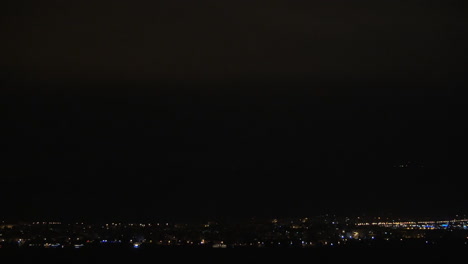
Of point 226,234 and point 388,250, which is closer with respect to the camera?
point 388,250

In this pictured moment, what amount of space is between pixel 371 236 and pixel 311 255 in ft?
25.4

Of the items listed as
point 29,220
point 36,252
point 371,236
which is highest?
point 371,236

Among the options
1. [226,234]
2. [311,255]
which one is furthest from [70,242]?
[311,255]

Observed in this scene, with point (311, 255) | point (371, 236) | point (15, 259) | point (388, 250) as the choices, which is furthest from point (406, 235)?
point (15, 259)

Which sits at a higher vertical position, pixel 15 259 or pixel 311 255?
pixel 311 255

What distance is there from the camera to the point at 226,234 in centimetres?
4603

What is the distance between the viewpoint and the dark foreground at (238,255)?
3775 cm

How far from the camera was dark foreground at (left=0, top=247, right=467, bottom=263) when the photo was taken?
3775 cm

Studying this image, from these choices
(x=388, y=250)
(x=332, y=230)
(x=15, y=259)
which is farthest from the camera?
(x=332, y=230)

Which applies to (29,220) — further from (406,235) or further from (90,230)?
(406,235)

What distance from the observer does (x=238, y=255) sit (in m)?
40.1

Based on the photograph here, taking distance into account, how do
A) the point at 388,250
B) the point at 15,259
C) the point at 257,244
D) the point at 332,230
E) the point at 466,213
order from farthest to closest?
1. the point at 466,213
2. the point at 332,230
3. the point at 257,244
4. the point at 388,250
5. the point at 15,259

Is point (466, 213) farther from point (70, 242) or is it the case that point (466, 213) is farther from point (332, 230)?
Result: point (70, 242)

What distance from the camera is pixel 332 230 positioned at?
4806 cm
